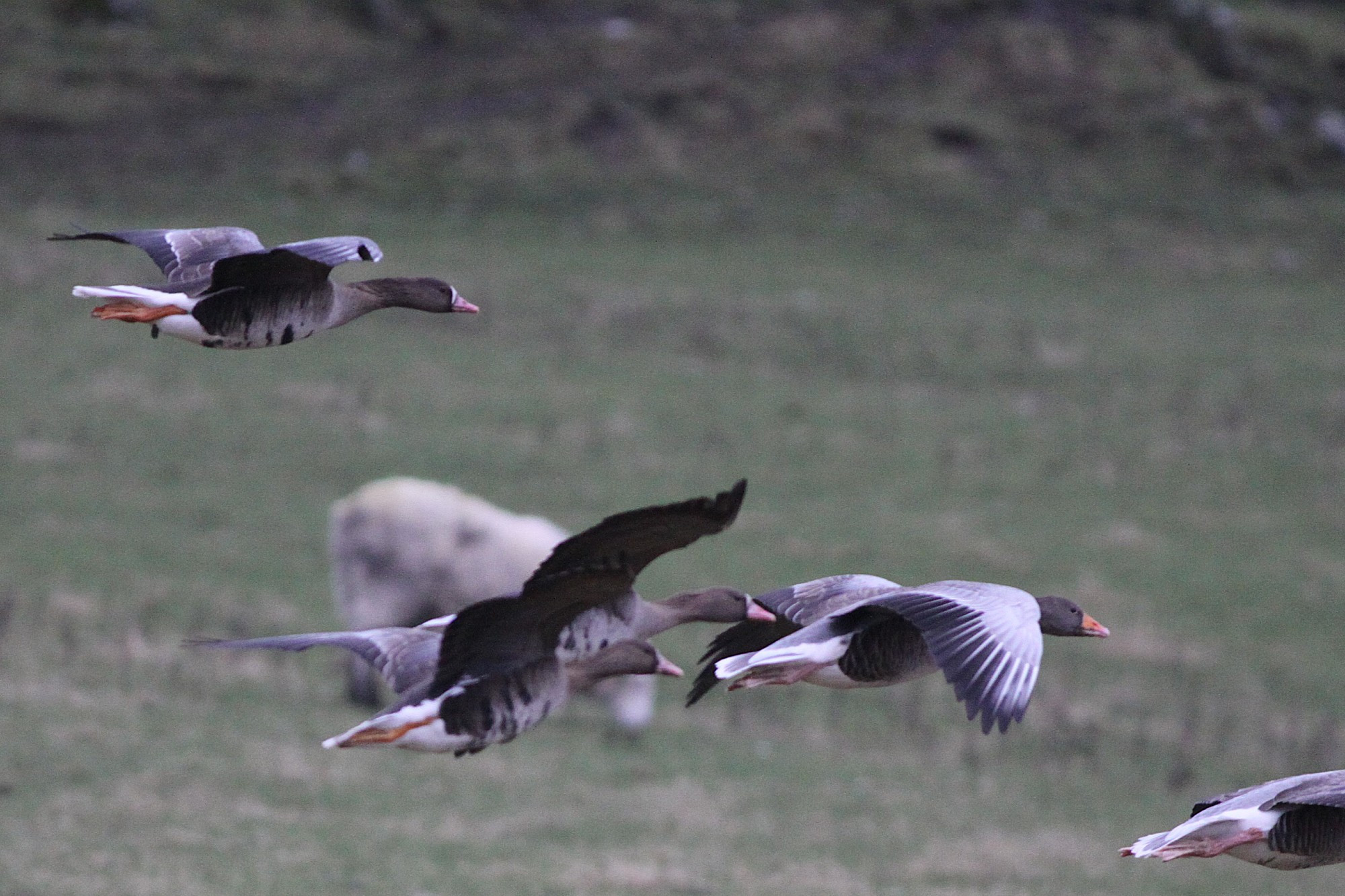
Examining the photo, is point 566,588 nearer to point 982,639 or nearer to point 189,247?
point 982,639

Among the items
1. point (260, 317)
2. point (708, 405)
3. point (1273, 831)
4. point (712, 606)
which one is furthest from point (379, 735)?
point (708, 405)

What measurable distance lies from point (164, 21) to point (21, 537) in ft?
95.2

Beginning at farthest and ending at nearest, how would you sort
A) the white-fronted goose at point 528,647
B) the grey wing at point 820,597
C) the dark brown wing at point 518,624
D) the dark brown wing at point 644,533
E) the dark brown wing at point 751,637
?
the dark brown wing at point 751,637 → the grey wing at point 820,597 → the dark brown wing at point 518,624 → the white-fronted goose at point 528,647 → the dark brown wing at point 644,533

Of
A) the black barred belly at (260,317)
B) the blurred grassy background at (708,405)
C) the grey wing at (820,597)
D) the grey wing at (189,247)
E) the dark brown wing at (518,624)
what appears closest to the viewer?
the dark brown wing at (518,624)

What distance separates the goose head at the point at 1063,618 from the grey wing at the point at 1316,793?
0.99 m

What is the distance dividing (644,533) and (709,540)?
561 inches

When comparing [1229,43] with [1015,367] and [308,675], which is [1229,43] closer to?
[1015,367]

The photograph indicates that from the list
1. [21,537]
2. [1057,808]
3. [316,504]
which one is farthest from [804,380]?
[1057,808]

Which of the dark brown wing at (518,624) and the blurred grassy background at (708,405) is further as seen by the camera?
the blurred grassy background at (708,405)

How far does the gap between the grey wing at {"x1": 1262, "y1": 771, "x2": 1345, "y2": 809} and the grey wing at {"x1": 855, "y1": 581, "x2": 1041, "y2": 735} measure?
2.36 ft

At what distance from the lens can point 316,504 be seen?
19656 millimetres

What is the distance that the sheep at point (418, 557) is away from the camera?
15289 millimetres

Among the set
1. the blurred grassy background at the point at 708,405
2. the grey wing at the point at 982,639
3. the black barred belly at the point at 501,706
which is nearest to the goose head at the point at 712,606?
the grey wing at the point at 982,639

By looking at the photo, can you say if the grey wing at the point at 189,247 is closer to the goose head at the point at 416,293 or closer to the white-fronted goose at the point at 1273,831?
the goose head at the point at 416,293
